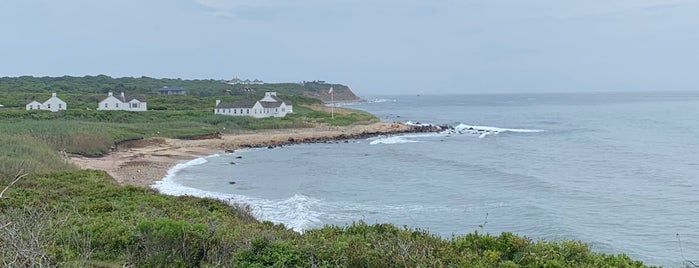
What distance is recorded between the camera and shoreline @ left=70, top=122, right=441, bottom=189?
3183 cm

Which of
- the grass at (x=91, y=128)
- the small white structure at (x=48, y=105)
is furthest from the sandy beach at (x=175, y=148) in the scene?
the small white structure at (x=48, y=105)

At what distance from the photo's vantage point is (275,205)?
24406mm

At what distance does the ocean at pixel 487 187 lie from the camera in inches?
802

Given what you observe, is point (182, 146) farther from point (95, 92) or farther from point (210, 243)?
point (95, 92)

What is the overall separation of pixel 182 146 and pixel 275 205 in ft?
79.9

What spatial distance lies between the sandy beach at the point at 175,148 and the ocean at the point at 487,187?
152cm

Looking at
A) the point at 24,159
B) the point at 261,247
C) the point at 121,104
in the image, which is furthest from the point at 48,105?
the point at 261,247

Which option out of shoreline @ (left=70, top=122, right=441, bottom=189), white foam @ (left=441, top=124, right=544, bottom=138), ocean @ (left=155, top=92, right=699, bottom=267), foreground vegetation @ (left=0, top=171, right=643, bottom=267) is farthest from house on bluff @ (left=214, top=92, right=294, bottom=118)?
foreground vegetation @ (left=0, top=171, right=643, bottom=267)

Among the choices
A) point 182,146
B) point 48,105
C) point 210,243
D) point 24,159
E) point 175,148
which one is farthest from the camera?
point 48,105

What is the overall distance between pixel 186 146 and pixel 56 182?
92.4 ft

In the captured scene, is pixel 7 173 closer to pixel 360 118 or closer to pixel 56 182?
pixel 56 182

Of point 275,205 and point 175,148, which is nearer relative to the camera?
point 275,205

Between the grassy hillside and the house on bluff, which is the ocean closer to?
the house on bluff

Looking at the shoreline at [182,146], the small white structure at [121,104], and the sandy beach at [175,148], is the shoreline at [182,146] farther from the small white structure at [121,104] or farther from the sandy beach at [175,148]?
the small white structure at [121,104]
